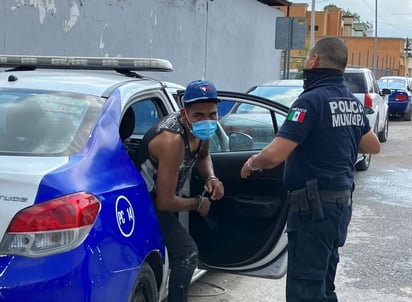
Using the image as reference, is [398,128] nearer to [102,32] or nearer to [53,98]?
[102,32]

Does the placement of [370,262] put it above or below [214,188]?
below

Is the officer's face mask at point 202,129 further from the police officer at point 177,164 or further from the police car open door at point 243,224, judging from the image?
the police car open door at point 243,224

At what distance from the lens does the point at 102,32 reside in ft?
36.1

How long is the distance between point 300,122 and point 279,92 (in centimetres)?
751

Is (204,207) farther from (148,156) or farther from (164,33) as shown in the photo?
(164,33)

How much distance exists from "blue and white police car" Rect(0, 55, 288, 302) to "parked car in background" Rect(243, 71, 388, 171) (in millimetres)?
519

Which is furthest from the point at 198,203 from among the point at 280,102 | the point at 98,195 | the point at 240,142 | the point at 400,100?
the point at 400,100

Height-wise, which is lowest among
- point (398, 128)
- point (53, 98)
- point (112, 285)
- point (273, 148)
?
point (398, 128)

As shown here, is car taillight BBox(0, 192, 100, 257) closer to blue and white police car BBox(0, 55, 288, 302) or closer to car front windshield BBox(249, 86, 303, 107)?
blue and white police car BBox(0, 55, 288, 302)

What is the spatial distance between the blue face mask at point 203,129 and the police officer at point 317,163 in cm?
31

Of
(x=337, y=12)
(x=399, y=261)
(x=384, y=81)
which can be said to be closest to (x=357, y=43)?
(x=337, y=12)

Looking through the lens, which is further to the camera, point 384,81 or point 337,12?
point 337,12

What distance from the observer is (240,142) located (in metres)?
4.88

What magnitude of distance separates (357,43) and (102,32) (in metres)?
58.1
